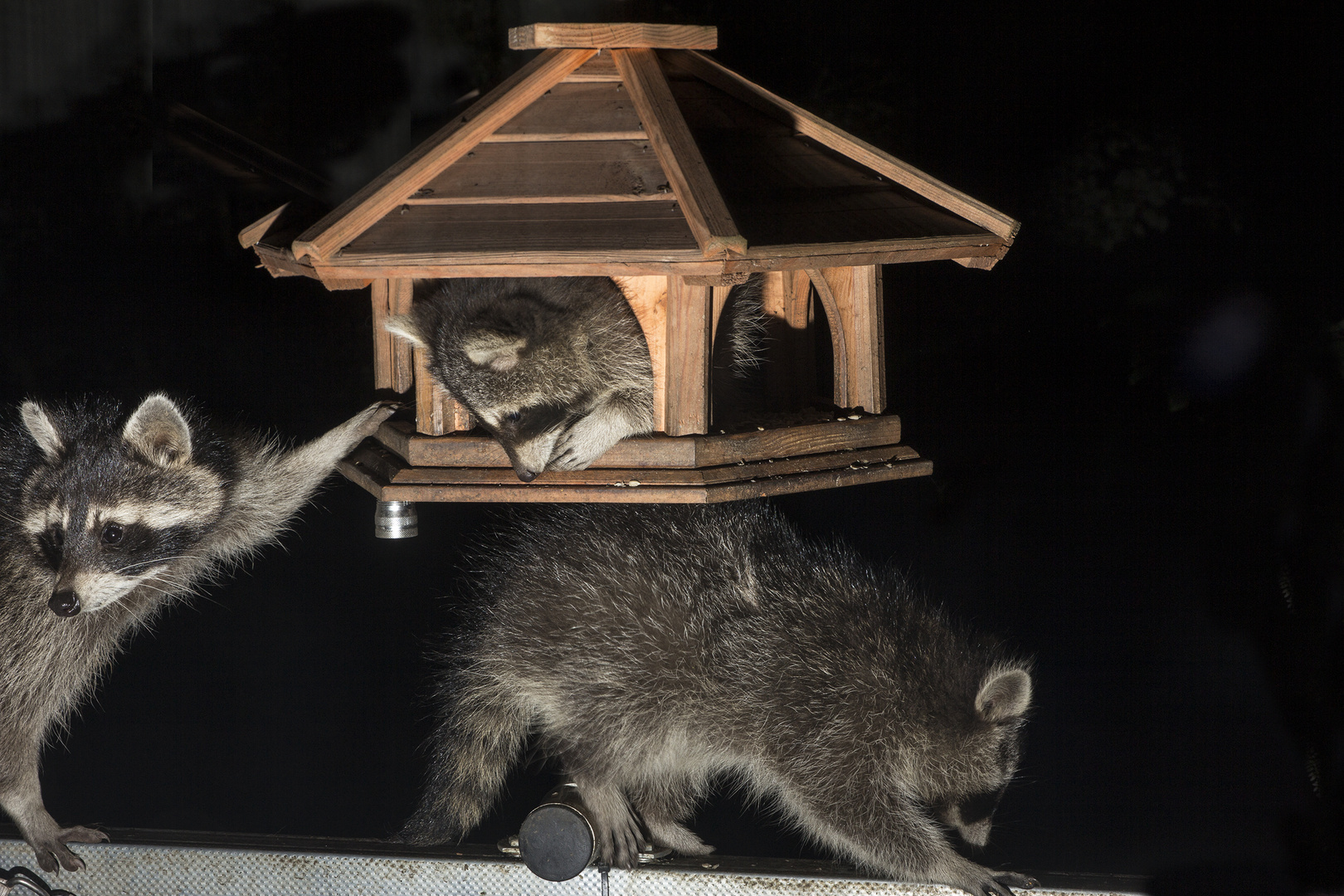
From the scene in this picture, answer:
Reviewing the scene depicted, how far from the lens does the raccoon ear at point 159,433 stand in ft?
5.94

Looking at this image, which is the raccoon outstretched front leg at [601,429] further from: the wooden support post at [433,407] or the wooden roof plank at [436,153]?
the wooden roof plank at [436,153]

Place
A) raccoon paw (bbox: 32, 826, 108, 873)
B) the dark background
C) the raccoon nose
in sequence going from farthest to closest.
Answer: the dark background, raccoon paw (bbox: 32, 826, 108, 873), the raccoon nose

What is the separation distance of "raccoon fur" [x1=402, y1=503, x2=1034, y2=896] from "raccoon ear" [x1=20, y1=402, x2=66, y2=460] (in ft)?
2.66

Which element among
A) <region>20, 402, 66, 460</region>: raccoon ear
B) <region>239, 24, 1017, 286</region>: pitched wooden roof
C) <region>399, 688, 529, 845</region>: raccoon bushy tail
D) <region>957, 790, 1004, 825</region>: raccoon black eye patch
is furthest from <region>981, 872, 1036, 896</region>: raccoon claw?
<region>20, 402, 66, 460</region>: raccoon ear

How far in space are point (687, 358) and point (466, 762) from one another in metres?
1.09

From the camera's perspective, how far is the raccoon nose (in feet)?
5.48

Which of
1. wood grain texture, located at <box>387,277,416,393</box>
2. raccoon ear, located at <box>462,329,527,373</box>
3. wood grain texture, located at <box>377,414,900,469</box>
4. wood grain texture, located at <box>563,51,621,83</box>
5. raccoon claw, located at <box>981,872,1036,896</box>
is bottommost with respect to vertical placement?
raccoon claw, located at <box>981,872,1036,896</box>

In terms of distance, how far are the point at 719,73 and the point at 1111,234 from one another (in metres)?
1.20

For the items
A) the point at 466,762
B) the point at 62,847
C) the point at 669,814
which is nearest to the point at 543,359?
the point at 466,762

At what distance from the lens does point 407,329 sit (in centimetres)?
157

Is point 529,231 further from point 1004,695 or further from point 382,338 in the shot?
point 1004,695

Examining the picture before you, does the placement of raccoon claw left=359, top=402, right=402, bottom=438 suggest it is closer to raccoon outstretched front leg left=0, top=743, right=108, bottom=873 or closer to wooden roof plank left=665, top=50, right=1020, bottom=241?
wooden roof plank left=665, top=50, right=1020, bottom=241

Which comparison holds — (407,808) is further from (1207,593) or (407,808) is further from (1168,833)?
(1207,593)

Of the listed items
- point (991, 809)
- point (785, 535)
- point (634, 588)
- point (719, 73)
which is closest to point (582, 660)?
point (634, 588)
